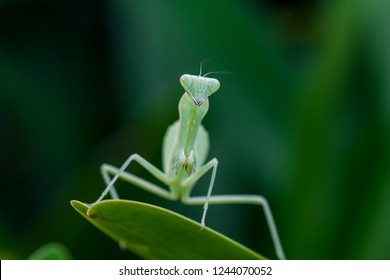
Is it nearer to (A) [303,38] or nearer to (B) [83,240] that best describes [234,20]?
(A) [303,38]

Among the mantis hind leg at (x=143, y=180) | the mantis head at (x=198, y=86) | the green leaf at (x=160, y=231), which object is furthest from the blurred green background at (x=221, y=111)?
the green leaf at (x=160, y=231)

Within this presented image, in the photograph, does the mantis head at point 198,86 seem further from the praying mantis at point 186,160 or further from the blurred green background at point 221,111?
the blurred green background at point 221,111

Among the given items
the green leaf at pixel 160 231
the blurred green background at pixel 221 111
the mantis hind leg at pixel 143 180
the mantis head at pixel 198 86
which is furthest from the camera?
the blurred green background at pixel 221 111

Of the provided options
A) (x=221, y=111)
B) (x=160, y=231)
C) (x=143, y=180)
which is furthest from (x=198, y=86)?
(x=221, y=111)

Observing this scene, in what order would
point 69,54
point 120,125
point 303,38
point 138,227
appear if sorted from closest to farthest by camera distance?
point 138,227 < point 120,125 < point 69,54 < point 303,38

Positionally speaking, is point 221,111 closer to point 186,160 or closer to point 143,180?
point 143,180
